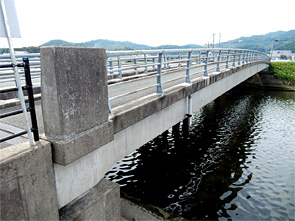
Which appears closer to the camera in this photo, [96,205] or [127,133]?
[96,205]

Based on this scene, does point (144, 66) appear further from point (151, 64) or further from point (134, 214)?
point (134, 214)

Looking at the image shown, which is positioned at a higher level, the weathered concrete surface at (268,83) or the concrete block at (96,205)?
the concrete block at (96,205)

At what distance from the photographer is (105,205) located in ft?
11.8

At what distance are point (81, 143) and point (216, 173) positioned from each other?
653 centimetres

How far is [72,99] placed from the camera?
2834 millimetres

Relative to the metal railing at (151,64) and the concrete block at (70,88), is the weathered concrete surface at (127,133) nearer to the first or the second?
the metal railing at (151,64)

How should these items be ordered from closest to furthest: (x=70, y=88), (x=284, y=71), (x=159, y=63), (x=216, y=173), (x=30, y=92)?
1. (x=30, y=92)
2. (x=70, y=88)
3. (x=159, y=63)
4. (x=216, y=173)
5. (x=284, y=71)

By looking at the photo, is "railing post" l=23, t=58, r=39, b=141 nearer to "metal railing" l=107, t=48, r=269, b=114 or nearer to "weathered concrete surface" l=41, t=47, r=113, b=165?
"weathered concrete surface" l=41, t=47, r=113, b=165

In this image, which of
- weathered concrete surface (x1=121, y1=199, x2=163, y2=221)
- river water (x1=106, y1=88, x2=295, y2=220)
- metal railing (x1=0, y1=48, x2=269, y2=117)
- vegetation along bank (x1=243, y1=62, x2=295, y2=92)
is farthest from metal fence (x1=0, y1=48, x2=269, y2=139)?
vegetation along bank (x1=243, y1=62, x2=295, y2=92)

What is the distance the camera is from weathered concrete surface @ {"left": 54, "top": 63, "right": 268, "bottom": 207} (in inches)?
122

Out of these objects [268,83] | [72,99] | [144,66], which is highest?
[144,66]

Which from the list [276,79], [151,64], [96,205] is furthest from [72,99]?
[276,79]

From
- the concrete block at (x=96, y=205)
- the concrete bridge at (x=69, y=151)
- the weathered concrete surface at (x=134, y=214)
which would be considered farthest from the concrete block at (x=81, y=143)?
the weathered concrete surface at (x=134, y=214)

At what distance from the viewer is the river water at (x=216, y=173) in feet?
20.9
